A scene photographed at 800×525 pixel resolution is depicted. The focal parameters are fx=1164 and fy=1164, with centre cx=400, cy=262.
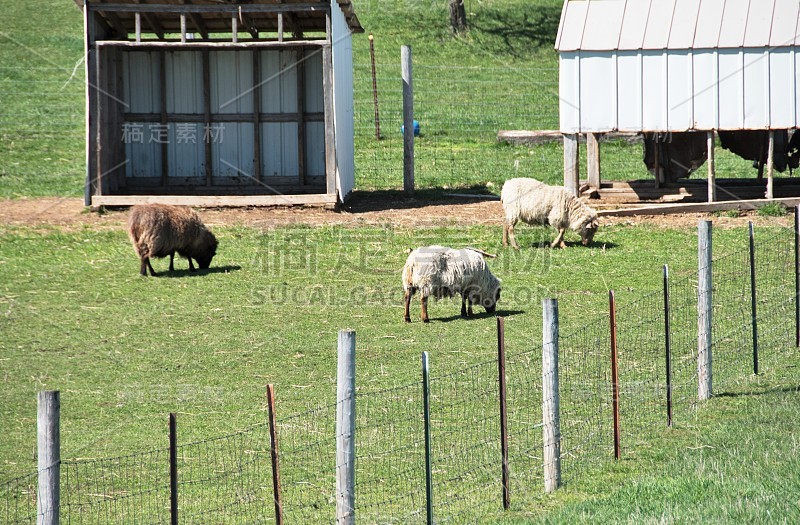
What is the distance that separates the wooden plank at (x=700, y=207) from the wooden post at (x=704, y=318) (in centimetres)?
815

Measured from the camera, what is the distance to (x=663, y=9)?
734 inches

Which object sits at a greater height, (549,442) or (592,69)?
(592,69)

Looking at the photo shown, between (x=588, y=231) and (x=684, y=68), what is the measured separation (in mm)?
4004

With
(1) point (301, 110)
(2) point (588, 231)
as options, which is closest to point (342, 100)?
(1) point (301, 110)

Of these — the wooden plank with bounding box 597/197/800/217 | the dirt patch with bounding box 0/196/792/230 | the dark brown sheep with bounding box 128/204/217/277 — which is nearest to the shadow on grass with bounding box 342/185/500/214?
the dirt patch with bounding box 0/196/792/230

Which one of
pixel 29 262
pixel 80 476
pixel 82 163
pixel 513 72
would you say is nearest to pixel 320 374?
pixel 80 476

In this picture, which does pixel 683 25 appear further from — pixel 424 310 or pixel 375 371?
pixel 375 371

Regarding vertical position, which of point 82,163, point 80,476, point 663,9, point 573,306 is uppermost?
point 663,9

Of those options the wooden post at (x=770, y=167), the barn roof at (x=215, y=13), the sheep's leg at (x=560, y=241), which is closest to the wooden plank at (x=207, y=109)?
the barn roof at (x=215, y=13)

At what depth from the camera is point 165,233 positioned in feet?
47.9

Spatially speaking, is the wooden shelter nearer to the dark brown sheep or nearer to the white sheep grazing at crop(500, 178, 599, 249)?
the white sheep grazing at crop(500, 178, 599, 249)

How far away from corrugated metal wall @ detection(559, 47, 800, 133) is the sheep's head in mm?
3151

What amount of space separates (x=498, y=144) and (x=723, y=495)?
58.5 ft

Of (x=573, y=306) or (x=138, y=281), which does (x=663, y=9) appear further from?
(x=138, y=281)
